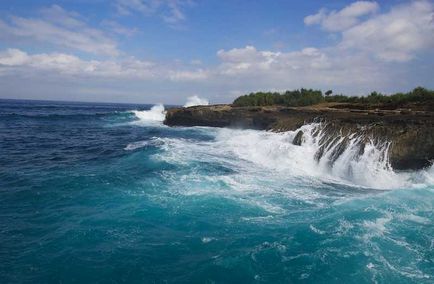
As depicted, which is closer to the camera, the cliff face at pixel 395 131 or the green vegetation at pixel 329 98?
the cliff face at pixel 395 131

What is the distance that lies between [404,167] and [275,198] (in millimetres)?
8318

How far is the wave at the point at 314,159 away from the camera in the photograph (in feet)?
57.2

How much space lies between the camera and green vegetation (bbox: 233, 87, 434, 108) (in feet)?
99.8

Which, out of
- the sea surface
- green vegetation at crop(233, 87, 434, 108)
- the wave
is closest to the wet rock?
the wave

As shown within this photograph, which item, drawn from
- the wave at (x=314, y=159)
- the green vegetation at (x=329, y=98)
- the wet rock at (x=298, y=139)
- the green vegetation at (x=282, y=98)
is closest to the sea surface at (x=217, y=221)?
the wave at (x=314, y=159)

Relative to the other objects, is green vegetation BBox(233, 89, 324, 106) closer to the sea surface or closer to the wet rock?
the wet rock

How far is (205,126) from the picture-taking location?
4444 cm

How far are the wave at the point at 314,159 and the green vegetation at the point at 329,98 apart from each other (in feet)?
38.2

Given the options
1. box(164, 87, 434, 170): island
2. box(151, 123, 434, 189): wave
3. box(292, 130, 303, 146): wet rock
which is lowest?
box(151, 123, 434, 189): wave

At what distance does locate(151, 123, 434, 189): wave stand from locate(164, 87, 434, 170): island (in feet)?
1.10

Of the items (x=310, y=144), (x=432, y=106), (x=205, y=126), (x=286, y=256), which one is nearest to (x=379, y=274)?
(x=286, y=256)

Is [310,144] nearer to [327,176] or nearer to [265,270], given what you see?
[327,176]

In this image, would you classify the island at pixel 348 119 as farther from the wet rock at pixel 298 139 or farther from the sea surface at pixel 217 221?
the sea surface at pixel 217 221

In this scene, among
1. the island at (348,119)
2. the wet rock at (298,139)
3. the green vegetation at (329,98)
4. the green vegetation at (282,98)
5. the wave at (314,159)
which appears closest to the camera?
the wave at (314,159)
